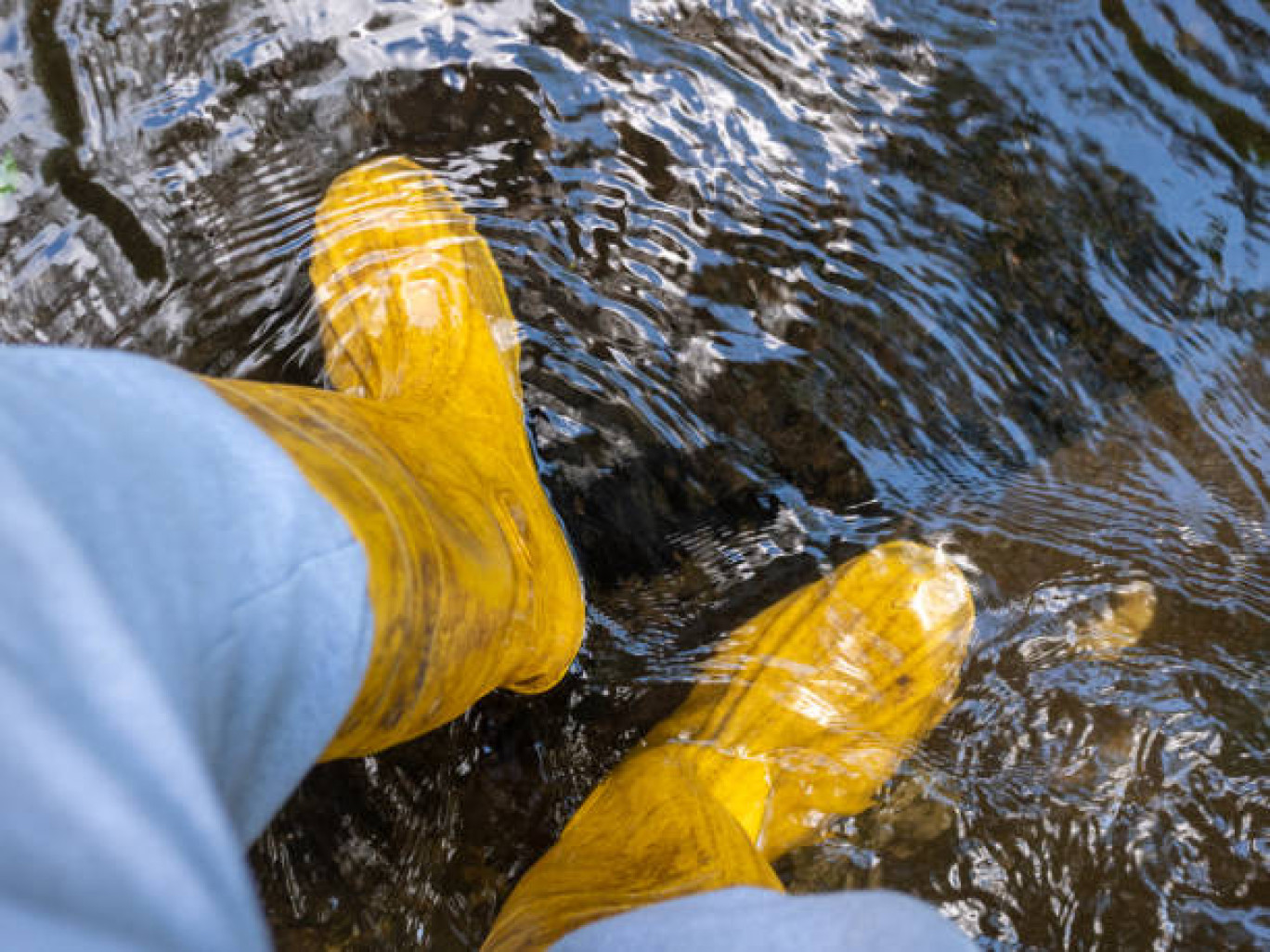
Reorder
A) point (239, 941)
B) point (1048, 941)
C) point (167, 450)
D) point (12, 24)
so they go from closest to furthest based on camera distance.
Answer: point (239, 941) → point (167, 450) → point (1048, 941) → point (12, 24)

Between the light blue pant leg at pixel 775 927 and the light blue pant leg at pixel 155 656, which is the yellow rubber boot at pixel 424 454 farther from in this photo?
the light blue pant leg at pixel 775 927

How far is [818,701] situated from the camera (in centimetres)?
167

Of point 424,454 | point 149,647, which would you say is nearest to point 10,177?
point 424,454

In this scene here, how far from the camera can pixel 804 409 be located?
1.66 meters

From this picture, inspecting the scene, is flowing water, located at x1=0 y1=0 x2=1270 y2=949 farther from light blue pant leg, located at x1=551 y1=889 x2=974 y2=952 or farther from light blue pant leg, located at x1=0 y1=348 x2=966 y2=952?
light blue pant leg, located at x1=0 y1=348 x2=966 y2=952

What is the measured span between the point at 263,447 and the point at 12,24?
4.82 ft

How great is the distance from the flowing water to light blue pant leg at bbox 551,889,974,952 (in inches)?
21.7

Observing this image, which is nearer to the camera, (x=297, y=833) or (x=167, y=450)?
(x=167, y=450)

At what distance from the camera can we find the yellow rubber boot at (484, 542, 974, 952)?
5.25ft

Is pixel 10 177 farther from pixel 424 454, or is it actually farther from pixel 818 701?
pixel 818 701

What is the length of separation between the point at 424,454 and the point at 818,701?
0.89 meters

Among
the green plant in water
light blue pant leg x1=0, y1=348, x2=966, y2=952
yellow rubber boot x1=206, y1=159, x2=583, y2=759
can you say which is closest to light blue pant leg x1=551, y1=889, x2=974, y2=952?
light blue pant leg x1=0, y1=348, x2=966, y2=952

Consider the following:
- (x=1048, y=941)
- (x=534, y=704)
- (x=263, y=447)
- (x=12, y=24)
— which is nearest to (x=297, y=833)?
(x=534, y=704)

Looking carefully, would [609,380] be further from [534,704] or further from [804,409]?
[534,704]
